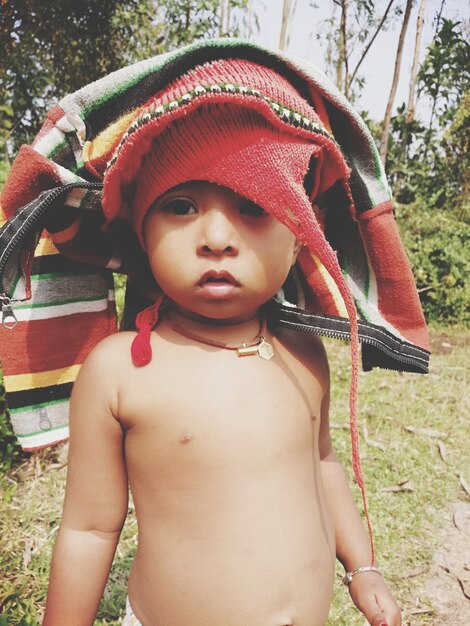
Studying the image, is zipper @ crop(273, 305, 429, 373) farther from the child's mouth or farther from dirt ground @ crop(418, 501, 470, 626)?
dirt ground @ crop(418, 501, 470, 626)

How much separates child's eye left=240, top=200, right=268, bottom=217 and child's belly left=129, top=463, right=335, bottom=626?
0.53 m

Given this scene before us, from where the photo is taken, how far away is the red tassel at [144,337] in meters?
1.17

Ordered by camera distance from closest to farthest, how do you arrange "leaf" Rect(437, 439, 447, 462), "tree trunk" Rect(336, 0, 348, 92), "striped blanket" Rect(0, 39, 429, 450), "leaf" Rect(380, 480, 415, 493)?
"striped blanket" Rect(0, 39, 429, 450) < "leaf" Rect(380, 480, 415, 493) < "leaf" Rect(437, 439, 447, 462) < "tree trunk" Rect(336, 0, 348, 92)

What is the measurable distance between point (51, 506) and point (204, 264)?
6.06 ft

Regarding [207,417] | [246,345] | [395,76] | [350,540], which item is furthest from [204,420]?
[395,76]

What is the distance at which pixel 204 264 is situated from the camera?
1.07m

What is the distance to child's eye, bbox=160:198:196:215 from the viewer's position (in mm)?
1104

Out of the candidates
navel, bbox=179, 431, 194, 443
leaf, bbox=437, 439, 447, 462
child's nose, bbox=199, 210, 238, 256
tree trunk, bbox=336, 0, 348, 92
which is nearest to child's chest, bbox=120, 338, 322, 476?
navel, bbox=179, 431, 194, 443

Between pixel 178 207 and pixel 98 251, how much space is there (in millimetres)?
285

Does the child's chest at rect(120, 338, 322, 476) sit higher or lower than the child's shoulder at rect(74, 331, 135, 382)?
lower

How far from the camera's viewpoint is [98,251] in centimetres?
130

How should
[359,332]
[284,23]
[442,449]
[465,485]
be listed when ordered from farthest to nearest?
[284,23] < [442,449] < [465,485] < [359,332]

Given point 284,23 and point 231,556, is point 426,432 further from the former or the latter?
point 284,23

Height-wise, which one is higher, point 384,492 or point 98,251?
point 98,251
